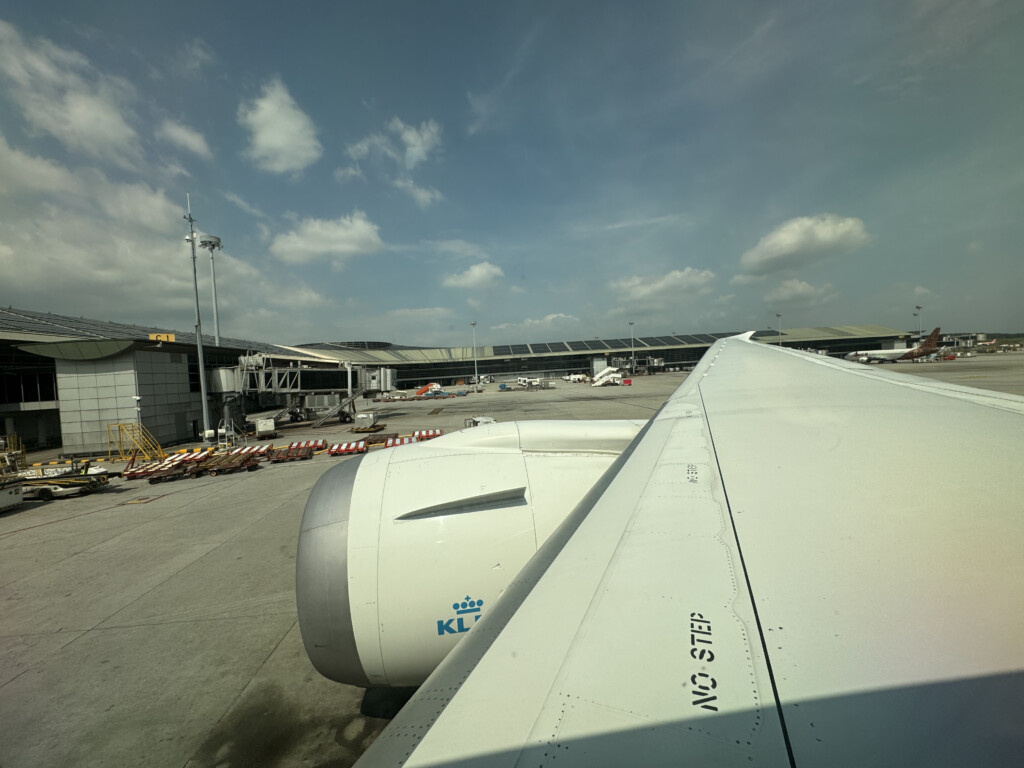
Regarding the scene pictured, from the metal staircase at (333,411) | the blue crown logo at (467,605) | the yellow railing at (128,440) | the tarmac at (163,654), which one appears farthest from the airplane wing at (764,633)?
the metal staircase at (333,411)

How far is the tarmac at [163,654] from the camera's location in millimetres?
4645

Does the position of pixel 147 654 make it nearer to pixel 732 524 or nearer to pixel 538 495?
pixel 538 495

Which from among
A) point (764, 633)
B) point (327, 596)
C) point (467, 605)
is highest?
point (764, 633)

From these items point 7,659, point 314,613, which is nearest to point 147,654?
point 7,659

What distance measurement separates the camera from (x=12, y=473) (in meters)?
17.1

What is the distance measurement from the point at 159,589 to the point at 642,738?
10279 mm

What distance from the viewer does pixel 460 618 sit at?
3.80 m

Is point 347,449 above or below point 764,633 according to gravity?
below

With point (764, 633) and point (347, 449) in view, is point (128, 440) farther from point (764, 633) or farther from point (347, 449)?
point (764, 633)

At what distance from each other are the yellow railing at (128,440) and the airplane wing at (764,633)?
28.1 m

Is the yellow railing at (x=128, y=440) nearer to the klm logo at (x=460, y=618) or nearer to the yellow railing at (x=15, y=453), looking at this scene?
the yellow railing at (x=15, y=453)

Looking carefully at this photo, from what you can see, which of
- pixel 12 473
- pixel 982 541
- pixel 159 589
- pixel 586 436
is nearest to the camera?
pixel 982 541

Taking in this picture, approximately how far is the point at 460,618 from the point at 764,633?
3069 millimetres

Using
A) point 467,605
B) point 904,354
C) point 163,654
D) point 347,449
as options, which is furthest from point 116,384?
point 904,354
